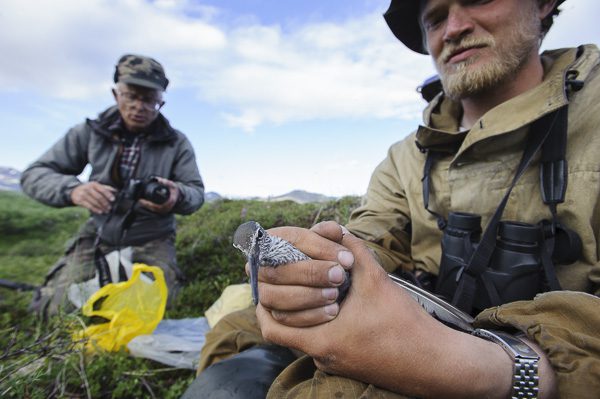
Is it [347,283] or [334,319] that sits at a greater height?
[347,283]

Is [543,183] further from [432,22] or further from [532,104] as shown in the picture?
[432,22]

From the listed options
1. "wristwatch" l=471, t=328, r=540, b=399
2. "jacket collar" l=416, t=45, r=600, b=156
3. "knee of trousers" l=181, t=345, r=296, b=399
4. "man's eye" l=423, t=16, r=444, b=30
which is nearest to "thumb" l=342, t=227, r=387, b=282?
"wristwatch" l=471, t=328, r=540, b=399

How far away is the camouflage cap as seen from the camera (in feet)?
15.6

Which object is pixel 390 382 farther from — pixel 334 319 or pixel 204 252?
pixel 204 252

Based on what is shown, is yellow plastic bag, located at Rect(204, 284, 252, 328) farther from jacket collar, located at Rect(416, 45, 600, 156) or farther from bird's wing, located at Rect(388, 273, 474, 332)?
jacket collar, located at Rect(416, 45, 600, 156)

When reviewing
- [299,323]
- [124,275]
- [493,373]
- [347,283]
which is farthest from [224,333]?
[124,275]

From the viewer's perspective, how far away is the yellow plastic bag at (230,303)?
134 inches

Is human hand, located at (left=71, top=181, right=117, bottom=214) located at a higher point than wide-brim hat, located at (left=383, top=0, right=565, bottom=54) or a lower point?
lower

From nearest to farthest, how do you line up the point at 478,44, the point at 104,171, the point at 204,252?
1. the point at 478,44
2. the point at 104,171
3. the point at 204,252

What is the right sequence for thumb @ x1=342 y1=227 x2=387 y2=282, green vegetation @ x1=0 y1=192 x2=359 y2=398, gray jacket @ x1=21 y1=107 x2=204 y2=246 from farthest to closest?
gray jacket @ x1=21 y1=107 x2=204 y2=246 < green vegetation @ x1=0 y1=192 x2=359 y2=398 < thumb @ x1=342 y1=227 x2=387 y2=282

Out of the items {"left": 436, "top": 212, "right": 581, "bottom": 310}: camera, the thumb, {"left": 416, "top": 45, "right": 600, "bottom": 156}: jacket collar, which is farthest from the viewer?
{"left": 416, "top": 45, "right": 600, "bottom": 156}: jacket collar

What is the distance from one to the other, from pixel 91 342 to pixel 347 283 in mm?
2624

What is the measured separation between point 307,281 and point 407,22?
9.27ft

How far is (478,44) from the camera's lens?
2.22 m
